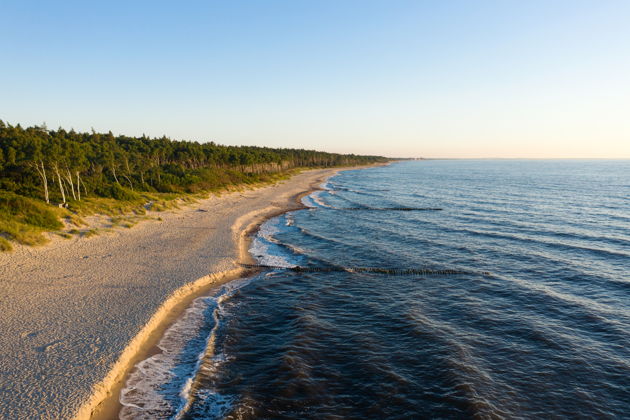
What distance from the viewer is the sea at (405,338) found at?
11.8 m

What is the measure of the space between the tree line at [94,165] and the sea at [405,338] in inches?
1001

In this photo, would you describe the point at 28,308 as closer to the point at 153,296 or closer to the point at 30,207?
the point at 153,296

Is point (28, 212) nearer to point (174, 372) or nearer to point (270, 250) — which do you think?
point (270, 250)

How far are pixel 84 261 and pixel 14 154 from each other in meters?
25.6

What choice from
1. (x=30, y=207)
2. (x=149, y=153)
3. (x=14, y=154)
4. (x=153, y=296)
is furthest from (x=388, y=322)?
(x=149, y=153)

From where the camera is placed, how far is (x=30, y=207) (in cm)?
2869

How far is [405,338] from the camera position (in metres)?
16.2

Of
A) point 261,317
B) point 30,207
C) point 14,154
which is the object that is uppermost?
point 14,154

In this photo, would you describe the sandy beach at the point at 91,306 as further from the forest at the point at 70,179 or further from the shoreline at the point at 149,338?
the forest at the point at 70,179

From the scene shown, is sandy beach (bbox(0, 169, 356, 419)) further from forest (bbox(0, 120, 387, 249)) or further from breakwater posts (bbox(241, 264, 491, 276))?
forest (bbox(0, 120, 387, 249))

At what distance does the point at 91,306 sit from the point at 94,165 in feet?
149

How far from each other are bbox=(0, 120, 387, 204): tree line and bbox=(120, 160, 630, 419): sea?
2542 centimetres

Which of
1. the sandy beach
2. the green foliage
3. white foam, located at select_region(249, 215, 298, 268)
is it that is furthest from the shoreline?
the green foliage

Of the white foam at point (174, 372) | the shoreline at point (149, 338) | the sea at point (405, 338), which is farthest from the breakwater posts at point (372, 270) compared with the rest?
the white foam at point (174, 372)
